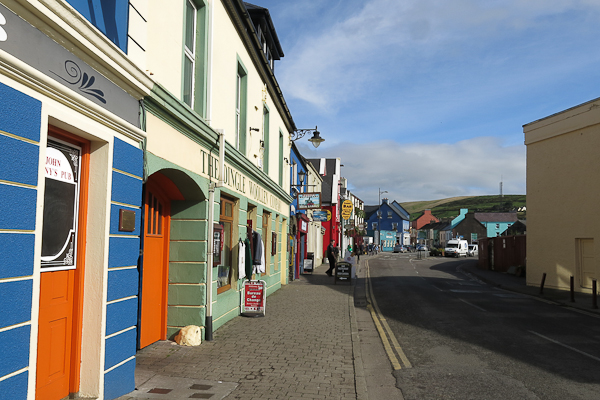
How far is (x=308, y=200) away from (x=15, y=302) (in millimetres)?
20069

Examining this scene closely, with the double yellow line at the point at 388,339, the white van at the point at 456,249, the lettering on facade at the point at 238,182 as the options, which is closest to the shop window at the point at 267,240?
the lettering on facade at the point at 238,182

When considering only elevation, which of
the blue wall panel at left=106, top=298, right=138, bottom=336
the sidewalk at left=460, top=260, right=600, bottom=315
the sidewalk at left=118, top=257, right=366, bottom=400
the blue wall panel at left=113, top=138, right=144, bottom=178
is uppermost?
the blue wall panel at left=113, top=138, right=144, bottom=178

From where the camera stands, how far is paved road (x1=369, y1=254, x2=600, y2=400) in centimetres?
628

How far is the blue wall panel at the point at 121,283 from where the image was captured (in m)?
5.34

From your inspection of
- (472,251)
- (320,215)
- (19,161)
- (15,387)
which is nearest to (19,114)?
(19,161)

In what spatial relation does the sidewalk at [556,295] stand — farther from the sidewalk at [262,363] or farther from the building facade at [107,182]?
the building facade at [107,182]

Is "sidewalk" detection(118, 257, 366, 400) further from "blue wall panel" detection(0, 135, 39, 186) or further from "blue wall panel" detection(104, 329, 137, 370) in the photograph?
"blue wall panel" detection(0, 135, 39, 186)

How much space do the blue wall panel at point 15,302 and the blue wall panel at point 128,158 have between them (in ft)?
6.23

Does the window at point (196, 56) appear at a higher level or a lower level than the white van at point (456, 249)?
higher

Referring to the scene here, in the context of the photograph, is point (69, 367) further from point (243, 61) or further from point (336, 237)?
point (336, 237)

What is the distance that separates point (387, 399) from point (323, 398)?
837 mm

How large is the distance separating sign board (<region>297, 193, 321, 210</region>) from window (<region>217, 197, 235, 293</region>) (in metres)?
11.9

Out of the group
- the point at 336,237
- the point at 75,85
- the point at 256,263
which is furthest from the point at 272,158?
the point at 336,237

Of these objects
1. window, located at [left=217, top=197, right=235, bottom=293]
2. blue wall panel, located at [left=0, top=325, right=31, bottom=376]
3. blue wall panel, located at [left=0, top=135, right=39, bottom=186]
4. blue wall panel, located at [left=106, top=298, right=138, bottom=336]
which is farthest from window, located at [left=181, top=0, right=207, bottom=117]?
blue wall panel, located at [left=0, top=325, right=31, bottom=376]
